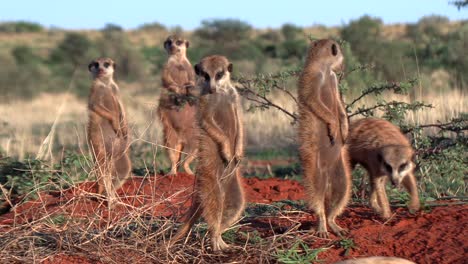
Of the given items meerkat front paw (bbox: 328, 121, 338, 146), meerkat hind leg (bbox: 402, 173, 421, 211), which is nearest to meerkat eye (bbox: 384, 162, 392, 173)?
meerkat hind leg (bbox: 402, 173, 421, 211)

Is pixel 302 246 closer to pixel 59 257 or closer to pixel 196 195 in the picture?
pixel 196 195

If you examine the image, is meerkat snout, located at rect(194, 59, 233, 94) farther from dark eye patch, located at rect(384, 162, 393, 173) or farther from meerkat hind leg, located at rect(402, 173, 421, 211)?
meerkat hind leg, located at rect(402, 173, 421, 211)

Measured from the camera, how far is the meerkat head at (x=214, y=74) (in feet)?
19.5

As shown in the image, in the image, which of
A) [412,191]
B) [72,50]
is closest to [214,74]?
[412,191]

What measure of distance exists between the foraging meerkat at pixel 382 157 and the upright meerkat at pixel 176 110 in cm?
361

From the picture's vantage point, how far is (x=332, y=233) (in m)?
5.64

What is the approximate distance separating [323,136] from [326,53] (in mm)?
626

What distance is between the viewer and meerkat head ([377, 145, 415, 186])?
6137mm

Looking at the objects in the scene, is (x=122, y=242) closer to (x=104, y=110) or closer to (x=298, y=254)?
(x=298, y=254)

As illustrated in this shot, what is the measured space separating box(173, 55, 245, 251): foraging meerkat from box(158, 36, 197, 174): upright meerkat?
160 inches

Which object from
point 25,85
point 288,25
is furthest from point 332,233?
point 288,25

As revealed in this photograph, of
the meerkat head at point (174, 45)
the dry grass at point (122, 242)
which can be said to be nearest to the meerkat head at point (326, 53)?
the dry grass at point (122, 242)

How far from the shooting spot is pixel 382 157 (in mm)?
6262

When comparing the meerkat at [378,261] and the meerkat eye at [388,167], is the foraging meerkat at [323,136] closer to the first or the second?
the meerkat eye at [388,167]
